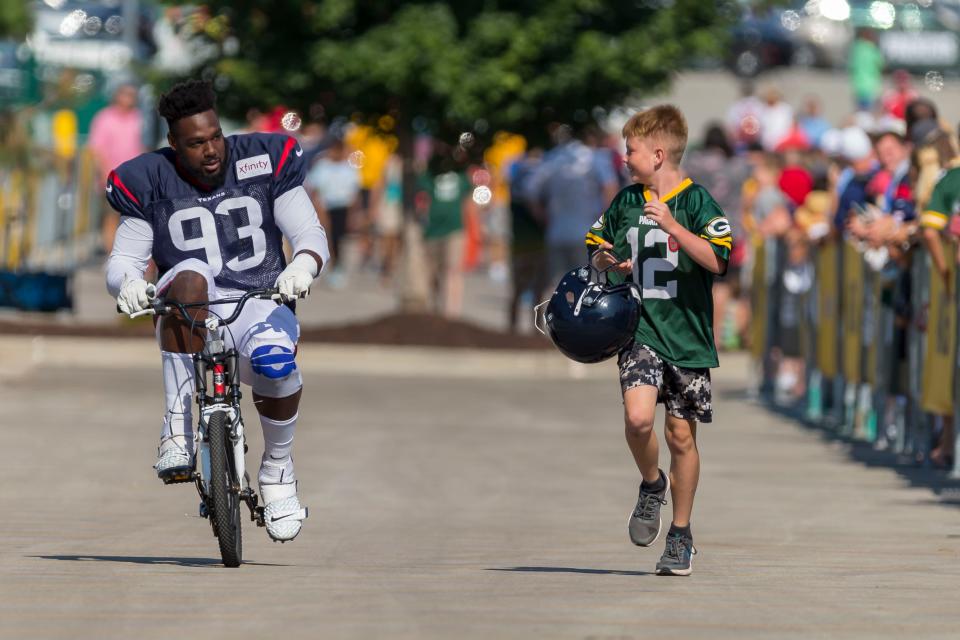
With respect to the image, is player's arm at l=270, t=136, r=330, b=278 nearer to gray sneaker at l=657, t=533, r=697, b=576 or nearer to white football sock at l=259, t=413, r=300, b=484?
white football sock at l=259, t=413, r=300, b=484

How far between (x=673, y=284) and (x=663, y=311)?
11 centimetres

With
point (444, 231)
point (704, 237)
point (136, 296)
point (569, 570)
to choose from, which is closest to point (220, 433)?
point (136, 296)

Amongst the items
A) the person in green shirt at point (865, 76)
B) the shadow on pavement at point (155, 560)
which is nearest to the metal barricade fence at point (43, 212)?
the person in green shirt at point (865, 76)

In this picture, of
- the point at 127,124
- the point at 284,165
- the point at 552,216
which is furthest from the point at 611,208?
the point at 127,124

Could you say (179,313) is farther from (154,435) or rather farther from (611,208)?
(154,435)

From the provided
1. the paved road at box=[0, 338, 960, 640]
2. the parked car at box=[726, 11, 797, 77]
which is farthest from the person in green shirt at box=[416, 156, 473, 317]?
the parked car at box=[726, 11, 797, 77]

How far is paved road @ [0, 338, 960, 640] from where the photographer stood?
7746mm

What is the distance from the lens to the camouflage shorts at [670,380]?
9.12 meters

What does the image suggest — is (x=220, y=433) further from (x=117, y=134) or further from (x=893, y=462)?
(x=117, y=134)

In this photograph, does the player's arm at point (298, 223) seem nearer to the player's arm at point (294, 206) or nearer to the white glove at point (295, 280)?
the player's arm at point (294, 206)

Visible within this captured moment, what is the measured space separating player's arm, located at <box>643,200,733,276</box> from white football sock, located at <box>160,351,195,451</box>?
1870mm

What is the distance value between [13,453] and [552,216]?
9557mm

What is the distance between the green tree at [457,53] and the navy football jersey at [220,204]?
1222cm

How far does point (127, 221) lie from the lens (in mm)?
9367
